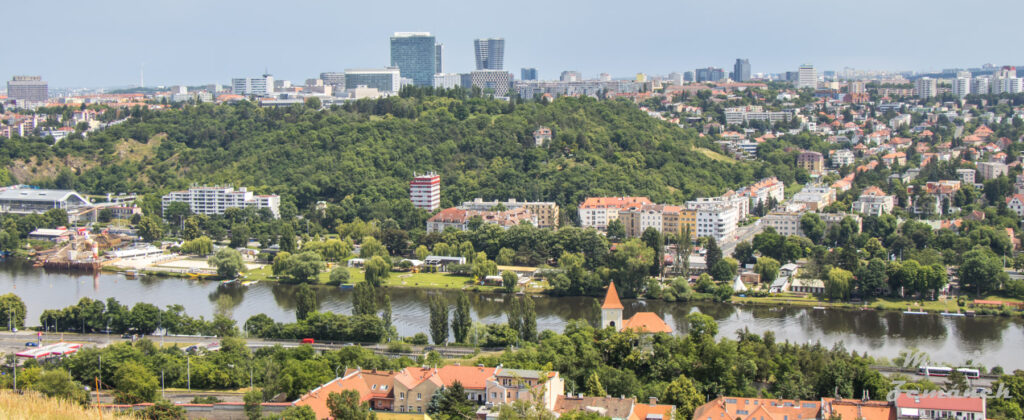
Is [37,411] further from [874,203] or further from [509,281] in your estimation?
[874,203]

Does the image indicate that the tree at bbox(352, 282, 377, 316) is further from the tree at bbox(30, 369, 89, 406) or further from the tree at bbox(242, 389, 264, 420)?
the tree at bbox(30, 369, 89, 406)

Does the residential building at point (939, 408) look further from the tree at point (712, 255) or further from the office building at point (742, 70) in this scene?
the office building at point (742, 70)

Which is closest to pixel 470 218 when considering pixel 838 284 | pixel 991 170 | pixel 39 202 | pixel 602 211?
pixel 602 211

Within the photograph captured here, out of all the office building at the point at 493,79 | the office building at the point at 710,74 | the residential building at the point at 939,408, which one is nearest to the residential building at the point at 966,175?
the residential building at the point at 939,408

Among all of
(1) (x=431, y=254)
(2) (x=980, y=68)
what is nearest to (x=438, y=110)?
(1) (x=431, y=254)

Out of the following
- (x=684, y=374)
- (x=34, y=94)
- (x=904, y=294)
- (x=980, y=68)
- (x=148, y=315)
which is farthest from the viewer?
(x=980, y=68)

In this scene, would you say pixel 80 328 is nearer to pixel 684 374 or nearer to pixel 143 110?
pixel 684 374
